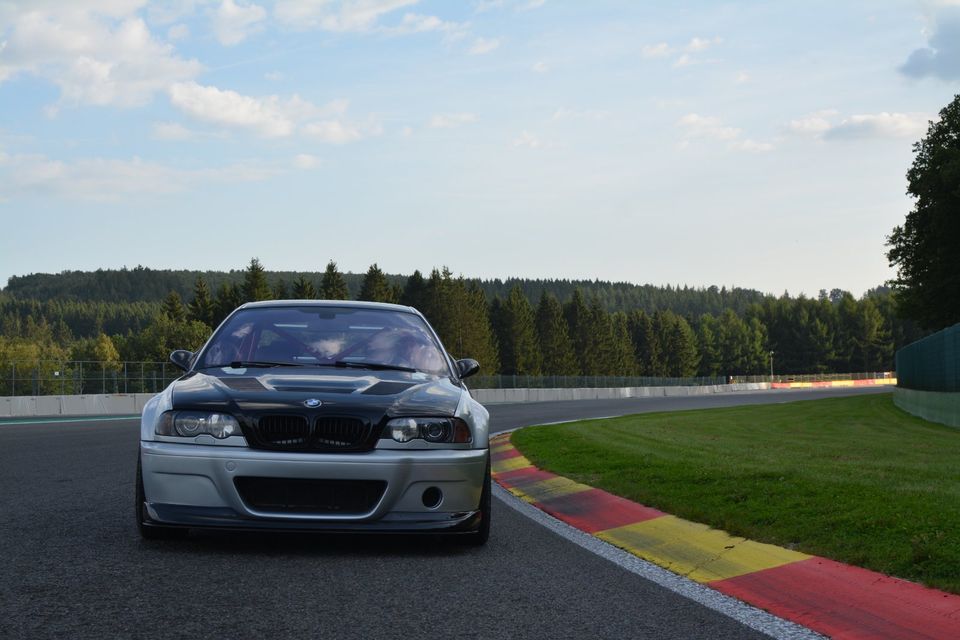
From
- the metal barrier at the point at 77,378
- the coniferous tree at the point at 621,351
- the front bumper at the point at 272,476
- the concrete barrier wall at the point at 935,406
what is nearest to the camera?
the front bumper at the point at 272,476

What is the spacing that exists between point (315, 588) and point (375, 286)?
120756 mm

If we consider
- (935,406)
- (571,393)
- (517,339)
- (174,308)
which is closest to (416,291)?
(517,339)

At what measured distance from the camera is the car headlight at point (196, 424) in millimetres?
6008

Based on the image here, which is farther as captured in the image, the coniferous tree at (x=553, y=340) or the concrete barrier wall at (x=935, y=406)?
the coniferous tree at (x=553, y=340)

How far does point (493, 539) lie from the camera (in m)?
7.17

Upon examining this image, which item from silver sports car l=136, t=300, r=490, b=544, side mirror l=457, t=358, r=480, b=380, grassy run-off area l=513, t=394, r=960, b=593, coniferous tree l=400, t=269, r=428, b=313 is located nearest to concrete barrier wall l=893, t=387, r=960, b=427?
grassy run-off area l=513, t=394, r=960, b=593

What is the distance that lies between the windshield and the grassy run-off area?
2.45m

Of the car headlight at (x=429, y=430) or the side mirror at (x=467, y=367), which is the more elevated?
the side mirror at (x=467, y=367)

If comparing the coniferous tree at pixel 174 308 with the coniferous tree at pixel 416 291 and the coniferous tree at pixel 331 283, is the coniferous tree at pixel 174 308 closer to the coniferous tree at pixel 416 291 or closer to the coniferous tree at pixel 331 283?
the coniferous tree at pixel 331 283

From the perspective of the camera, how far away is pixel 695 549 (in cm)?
682

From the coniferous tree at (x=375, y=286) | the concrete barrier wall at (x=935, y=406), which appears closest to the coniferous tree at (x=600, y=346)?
the coniferous tree at (x=375, y=286)

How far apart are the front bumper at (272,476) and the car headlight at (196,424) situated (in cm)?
8

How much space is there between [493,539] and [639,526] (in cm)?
135

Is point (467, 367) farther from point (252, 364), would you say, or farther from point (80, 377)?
point (80, 377)
